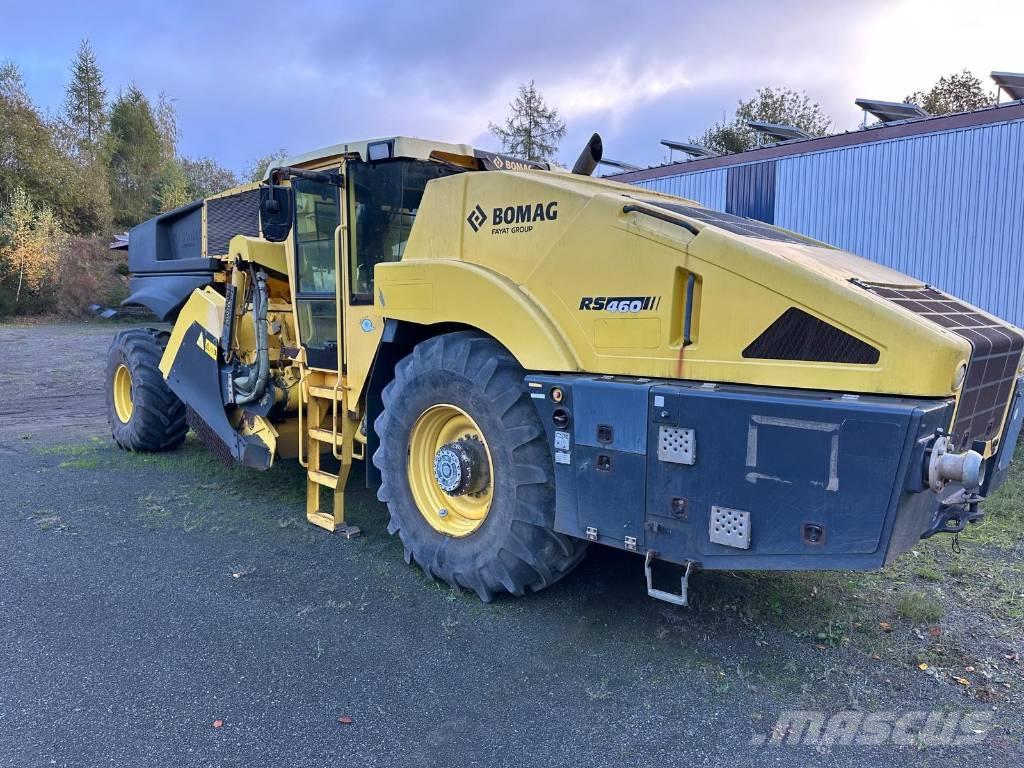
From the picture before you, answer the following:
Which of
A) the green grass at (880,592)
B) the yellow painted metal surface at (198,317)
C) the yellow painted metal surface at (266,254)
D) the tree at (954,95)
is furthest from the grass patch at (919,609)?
the tree at (954,95)

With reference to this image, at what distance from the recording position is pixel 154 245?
709cm

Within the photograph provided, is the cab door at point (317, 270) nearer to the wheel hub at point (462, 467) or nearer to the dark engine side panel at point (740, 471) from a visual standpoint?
the wheel hub at point (462, 467)

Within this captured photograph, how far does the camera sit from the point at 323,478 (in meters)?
5.01

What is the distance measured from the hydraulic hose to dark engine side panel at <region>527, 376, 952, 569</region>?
2.71 m

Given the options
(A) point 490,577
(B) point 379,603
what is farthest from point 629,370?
(B) point 379,603

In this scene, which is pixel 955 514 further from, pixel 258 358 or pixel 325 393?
pixel 258 358

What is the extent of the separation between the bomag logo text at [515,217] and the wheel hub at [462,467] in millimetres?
1110

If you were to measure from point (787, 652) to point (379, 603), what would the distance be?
6.61 feet

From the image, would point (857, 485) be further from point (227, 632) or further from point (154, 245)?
point (154, 245)

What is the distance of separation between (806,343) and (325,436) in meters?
3.23

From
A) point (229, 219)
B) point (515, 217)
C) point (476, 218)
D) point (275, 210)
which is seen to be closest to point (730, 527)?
point (515, 217)

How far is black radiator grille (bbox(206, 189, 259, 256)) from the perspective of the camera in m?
6.24

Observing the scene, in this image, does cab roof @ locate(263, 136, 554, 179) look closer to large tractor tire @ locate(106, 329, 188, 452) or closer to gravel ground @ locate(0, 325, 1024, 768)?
gravel ground @ locate(0, 325, 1024, 768)

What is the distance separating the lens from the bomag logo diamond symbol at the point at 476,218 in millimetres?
3814
